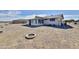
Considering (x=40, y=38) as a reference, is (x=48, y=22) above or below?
above

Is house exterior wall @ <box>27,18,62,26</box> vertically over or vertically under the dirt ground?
over

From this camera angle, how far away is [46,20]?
2662 millimetres

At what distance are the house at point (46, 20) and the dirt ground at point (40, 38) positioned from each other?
0.20ft

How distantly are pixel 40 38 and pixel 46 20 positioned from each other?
9.3 inches

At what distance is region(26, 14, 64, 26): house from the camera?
2.64 meters

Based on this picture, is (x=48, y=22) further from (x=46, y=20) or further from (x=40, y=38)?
(x=40, y=38)

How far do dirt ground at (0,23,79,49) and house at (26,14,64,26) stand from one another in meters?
0.06

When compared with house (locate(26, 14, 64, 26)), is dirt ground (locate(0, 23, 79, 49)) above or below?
below

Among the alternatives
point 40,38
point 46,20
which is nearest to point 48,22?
point 46,20

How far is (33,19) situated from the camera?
8.72 ft

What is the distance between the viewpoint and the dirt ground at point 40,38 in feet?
8.64

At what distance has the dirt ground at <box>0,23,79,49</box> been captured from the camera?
8.64 feet
